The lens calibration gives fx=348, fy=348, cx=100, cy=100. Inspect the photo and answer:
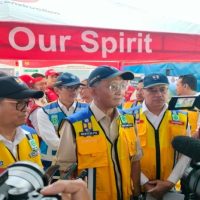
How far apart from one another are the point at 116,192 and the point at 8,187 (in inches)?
54.9

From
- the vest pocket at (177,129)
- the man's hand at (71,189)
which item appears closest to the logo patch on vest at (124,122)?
the vest pocket at (177,129)

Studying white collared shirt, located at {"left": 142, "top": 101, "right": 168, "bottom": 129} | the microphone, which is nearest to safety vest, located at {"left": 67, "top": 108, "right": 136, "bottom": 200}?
white collared shirt, located at {"left": 142, "top": 101, "right": 168, "bottom": 129}

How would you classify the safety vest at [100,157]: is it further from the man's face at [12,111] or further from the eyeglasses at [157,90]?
the eyeglasses at [157,90]

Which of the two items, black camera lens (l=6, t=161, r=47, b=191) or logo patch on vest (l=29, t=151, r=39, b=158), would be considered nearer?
black camera lens (l=6, t=161, r=47, b=191)

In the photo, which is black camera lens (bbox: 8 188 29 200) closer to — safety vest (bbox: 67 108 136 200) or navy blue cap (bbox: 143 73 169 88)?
safety vest (bbox: 67 108 136 200)

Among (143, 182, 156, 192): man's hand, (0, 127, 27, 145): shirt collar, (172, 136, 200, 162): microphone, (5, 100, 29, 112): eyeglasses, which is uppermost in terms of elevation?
(5, 100, 29, 112): eyeglasses

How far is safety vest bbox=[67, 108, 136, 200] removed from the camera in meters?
2.16

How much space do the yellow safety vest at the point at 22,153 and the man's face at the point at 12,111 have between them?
0.13m

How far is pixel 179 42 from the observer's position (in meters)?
2.56

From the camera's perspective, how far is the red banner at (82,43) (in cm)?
222

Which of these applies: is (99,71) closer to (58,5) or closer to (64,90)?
(58,5)

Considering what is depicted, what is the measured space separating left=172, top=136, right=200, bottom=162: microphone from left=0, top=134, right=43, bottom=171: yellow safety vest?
0.98m

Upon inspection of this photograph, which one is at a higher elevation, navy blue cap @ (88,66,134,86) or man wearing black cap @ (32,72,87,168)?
navy blue cap @ (88,66,134,86)

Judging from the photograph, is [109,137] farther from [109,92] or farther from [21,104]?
[21,104]
